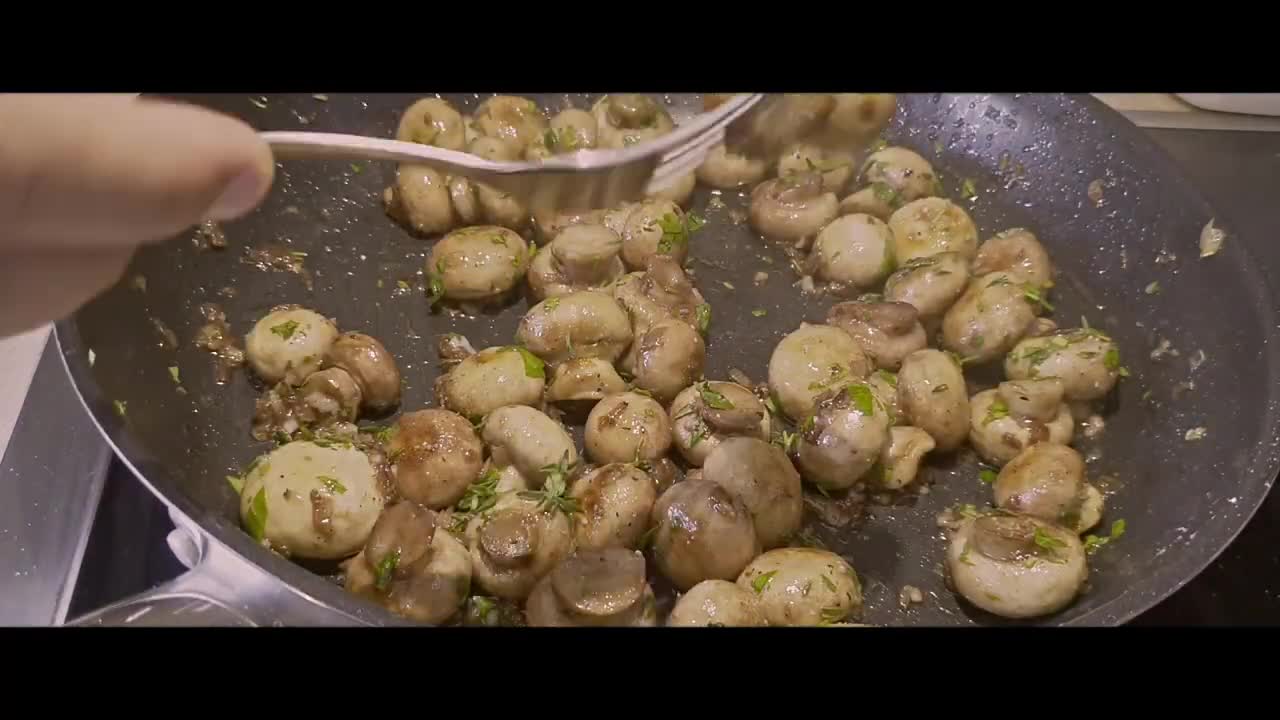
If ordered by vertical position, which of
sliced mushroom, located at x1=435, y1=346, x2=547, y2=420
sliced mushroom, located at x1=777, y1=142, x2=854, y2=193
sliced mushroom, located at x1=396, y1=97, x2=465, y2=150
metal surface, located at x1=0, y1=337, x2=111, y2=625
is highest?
sliced mushroom, located at x1=777, y1=142, x2=854, y2=193

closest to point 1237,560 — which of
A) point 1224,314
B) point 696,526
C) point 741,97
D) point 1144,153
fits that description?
point 1224,314

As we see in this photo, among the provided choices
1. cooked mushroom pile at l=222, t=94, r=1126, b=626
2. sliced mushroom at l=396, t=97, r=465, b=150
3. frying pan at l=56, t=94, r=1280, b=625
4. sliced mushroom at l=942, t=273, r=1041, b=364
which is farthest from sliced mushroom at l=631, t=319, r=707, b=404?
sliced mushroom at l=396, t=97, r=465, b=150

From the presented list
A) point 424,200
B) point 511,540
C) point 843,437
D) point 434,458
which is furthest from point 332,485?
point 843,437

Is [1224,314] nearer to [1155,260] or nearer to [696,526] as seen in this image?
[1155,260]

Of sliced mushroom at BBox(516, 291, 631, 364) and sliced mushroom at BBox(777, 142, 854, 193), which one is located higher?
sliced mushroom at BBox(777, 142, 854, 193)

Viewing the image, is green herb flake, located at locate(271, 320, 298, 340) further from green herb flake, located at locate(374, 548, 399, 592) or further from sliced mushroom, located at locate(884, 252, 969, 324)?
sliced mushroom, located at locate(884, 252, 969, 324)

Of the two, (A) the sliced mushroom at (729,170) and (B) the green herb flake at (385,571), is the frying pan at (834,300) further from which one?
(B) the green herb flake at (385,571)

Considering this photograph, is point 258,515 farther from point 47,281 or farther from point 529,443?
point 47,281
